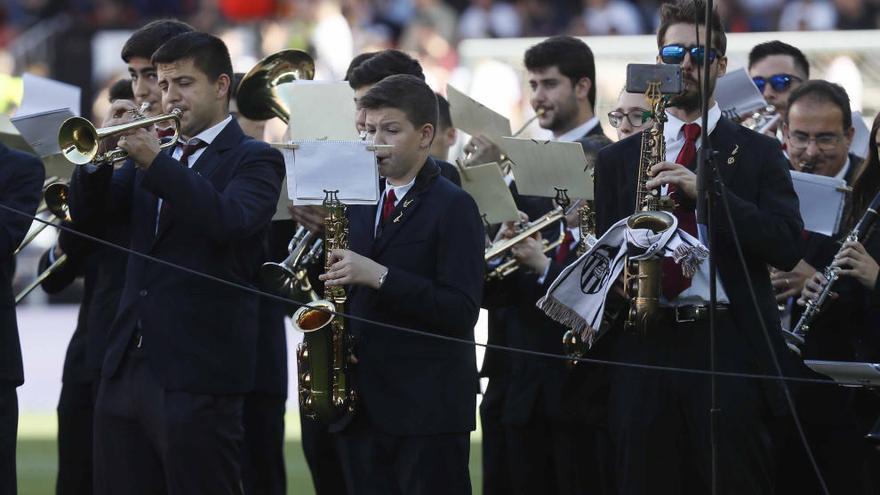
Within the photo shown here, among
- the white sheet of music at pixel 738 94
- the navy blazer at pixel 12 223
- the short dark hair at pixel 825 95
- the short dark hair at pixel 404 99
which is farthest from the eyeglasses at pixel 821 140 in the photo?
the navy blazer at pixel 12 223

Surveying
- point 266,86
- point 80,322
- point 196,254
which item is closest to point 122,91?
point 266,86

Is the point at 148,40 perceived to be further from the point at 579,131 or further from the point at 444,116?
the point at 579,131

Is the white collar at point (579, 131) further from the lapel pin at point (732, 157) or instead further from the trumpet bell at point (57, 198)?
the trumpet bell at point (57, 198)

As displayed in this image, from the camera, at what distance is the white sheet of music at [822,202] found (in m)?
6.35

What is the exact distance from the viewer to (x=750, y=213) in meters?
5.34

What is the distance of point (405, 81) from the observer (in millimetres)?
A: 5883

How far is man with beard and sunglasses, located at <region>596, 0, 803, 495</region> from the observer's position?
541 cm

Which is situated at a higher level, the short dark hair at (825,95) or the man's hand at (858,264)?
the short dark hair at (825,95)

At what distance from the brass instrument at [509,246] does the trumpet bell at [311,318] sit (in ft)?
4.08

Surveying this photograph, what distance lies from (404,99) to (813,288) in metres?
1.77

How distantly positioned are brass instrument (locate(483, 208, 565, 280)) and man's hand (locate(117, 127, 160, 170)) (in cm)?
170

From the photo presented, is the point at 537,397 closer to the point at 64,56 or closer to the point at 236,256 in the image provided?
the point at 236,256

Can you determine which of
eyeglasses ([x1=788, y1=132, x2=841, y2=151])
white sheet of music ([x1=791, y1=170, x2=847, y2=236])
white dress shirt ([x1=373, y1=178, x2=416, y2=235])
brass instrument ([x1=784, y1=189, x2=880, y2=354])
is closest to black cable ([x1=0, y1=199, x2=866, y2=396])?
white dress shirt ([x1=373, y1=178, x2=416, y2=235])

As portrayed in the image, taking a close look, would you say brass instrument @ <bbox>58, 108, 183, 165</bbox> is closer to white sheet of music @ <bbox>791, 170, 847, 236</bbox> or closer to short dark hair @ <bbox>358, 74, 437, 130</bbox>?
short dark hair @ <bbox>358, 74, 437, 130</bbox>
